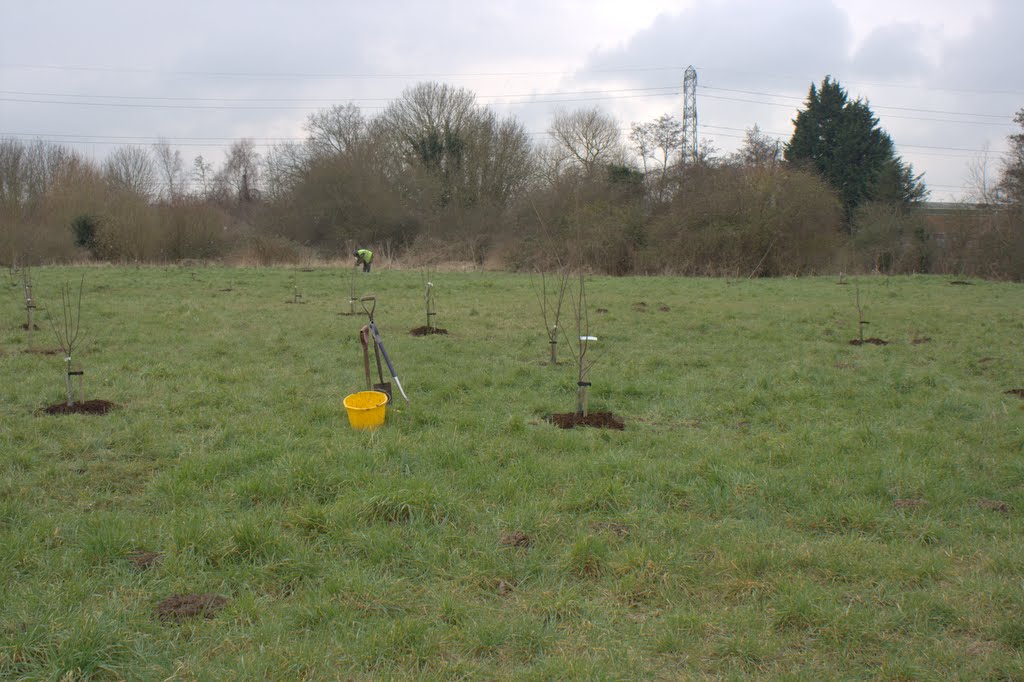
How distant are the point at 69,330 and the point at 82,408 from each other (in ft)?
15.3

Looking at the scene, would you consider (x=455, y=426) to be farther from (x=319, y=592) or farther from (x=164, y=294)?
(x=164, y=294)

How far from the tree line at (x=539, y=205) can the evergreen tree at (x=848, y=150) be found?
75 mm

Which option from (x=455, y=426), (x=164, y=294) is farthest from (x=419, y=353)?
(x=164, y=294)

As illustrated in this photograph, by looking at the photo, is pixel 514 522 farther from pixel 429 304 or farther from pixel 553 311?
pixel 429 304

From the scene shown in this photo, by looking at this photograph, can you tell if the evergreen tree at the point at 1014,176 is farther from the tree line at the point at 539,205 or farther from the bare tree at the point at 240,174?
the bare tree at the point at 240,174

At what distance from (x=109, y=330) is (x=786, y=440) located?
353 inches

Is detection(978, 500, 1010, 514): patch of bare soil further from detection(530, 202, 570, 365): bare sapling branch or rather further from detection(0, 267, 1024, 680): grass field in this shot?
detection(530, 202, 570, 365): bare sapling branch

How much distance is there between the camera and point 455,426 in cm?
554

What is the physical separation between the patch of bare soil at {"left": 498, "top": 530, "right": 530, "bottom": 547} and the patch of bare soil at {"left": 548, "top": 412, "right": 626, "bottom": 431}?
1.97 metres

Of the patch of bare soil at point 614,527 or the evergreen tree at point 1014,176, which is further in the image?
the evergreen tree at point 1014,176

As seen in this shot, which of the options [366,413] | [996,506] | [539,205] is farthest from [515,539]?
[539,205]

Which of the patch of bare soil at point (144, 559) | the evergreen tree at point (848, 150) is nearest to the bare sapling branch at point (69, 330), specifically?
the patch of bare soil at point (144, 559)

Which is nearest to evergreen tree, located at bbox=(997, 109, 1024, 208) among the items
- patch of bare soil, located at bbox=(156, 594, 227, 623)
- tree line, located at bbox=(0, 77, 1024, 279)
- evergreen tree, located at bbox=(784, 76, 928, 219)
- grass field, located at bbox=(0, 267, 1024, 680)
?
tree line, located at bbox=(0, 77, 1024, 279)

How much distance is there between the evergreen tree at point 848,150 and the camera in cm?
3519
